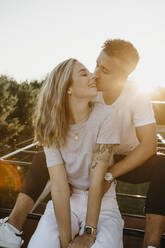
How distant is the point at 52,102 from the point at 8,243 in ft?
3.27

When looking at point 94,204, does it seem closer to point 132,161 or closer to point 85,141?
point 85,141

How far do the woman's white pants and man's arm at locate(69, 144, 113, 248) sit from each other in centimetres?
7

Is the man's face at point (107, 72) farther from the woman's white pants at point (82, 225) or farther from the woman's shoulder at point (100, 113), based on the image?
the woman's white pants at point (82, 225)

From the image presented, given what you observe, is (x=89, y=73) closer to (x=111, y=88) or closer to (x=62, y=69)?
(x=62, y=69)

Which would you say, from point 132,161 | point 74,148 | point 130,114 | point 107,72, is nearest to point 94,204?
point 74,148

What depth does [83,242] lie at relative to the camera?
140cm

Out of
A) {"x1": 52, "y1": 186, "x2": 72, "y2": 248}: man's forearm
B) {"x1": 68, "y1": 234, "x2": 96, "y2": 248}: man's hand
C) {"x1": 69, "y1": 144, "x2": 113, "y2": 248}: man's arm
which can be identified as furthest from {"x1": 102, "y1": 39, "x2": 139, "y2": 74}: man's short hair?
{"x1": 68, "y1": 234, "x2": 96, "y2": 248}: man's hand

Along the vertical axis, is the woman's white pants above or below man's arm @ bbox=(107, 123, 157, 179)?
below

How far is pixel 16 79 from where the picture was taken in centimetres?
991

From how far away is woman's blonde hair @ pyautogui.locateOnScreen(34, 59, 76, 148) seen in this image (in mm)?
1639

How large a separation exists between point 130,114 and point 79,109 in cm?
64

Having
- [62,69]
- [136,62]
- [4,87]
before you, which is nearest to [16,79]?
[4,87]

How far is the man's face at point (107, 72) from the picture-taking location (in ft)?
7.88

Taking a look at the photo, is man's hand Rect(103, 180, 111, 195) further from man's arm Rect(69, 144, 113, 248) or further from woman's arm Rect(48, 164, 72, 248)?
woman's arm Rect(48, 164, 72, 248)
